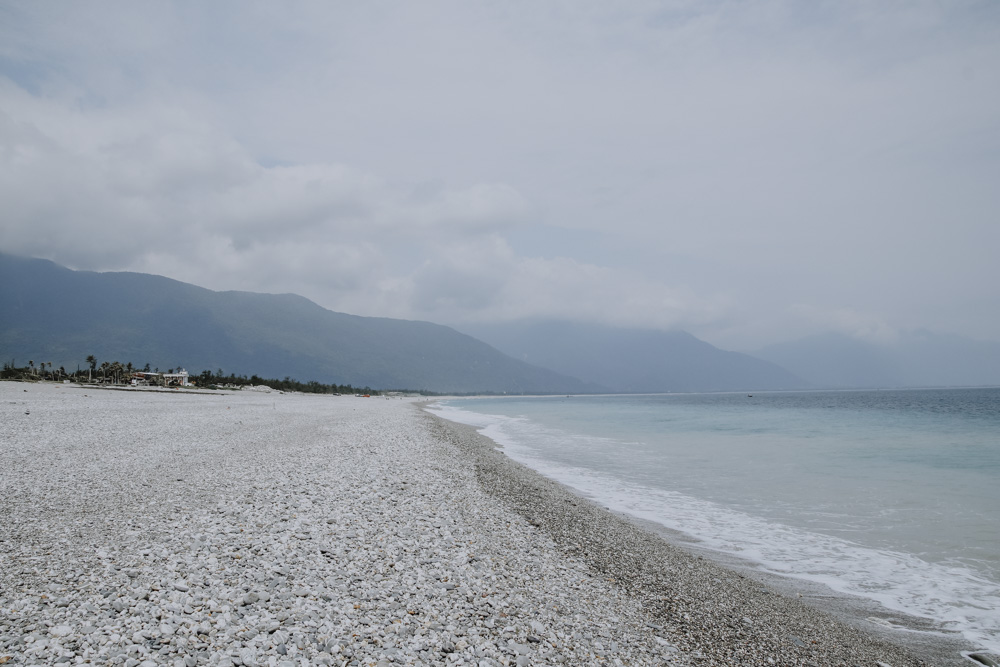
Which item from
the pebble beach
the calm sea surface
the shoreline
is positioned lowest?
the calm sea surface

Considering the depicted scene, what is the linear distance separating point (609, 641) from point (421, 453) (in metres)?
12.3

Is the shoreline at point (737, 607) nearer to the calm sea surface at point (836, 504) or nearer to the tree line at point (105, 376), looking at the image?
the calm sea surface at point (836, 504)

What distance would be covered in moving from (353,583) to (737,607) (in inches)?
202

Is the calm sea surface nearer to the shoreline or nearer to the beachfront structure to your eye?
the shoreline

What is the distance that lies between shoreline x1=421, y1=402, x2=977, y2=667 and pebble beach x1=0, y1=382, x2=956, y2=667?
37 mm

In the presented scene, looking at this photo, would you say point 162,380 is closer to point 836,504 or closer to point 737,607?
point 836,504

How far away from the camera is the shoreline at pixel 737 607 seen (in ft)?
18.9

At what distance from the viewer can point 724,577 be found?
315 inches

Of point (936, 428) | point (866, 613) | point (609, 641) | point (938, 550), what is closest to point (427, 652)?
point (609, 641)

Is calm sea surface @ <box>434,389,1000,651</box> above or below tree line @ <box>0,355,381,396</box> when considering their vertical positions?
below

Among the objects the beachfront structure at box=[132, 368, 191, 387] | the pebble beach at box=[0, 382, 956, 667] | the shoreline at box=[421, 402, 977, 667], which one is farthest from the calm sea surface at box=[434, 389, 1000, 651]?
the beachfront structure at box=[132, 368, 191, 387]


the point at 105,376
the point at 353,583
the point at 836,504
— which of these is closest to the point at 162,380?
the point at 105,376

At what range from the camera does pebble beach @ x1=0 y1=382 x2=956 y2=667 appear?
460 cm

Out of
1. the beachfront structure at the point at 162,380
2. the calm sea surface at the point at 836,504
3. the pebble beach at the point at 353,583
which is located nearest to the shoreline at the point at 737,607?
the pebble beach at the point at 353,583
